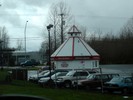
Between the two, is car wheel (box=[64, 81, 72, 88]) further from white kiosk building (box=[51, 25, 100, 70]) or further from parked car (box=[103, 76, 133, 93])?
white kiosk building (box=[51, 25, 100, 70])

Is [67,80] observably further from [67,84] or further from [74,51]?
[74,51]

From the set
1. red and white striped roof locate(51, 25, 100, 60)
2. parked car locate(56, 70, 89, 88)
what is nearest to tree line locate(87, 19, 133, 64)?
red and white striped roof locate(51, 25, 100, 60)

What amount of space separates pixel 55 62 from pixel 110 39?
5673 cm

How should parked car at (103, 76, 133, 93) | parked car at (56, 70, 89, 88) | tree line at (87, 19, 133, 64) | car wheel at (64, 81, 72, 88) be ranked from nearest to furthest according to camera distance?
parked car at (103, 76, 133, 93) → parked car at (56, 70, 89, 88) → car wheel at (64, 81, 72, 88) → tree line at (87, 19, 133, 64)

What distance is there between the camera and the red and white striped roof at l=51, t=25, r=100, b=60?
6222 centimetres

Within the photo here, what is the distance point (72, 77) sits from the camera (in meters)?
38.8

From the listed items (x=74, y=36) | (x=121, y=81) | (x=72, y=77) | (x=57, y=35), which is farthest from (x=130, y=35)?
(x=121, y=81)

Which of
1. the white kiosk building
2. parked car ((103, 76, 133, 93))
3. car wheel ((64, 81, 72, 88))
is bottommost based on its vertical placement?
car wheel ((64, 81, 72, 88))

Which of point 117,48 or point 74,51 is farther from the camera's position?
point 117,48

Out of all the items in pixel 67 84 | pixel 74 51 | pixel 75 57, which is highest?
pixel 74 51

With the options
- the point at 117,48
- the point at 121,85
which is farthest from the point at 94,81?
the point at 117,48

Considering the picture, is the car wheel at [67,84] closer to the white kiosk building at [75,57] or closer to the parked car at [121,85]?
the parked car at [121,85]

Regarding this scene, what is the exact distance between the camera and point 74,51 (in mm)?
62844

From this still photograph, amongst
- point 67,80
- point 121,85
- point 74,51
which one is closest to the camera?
point 121,85
